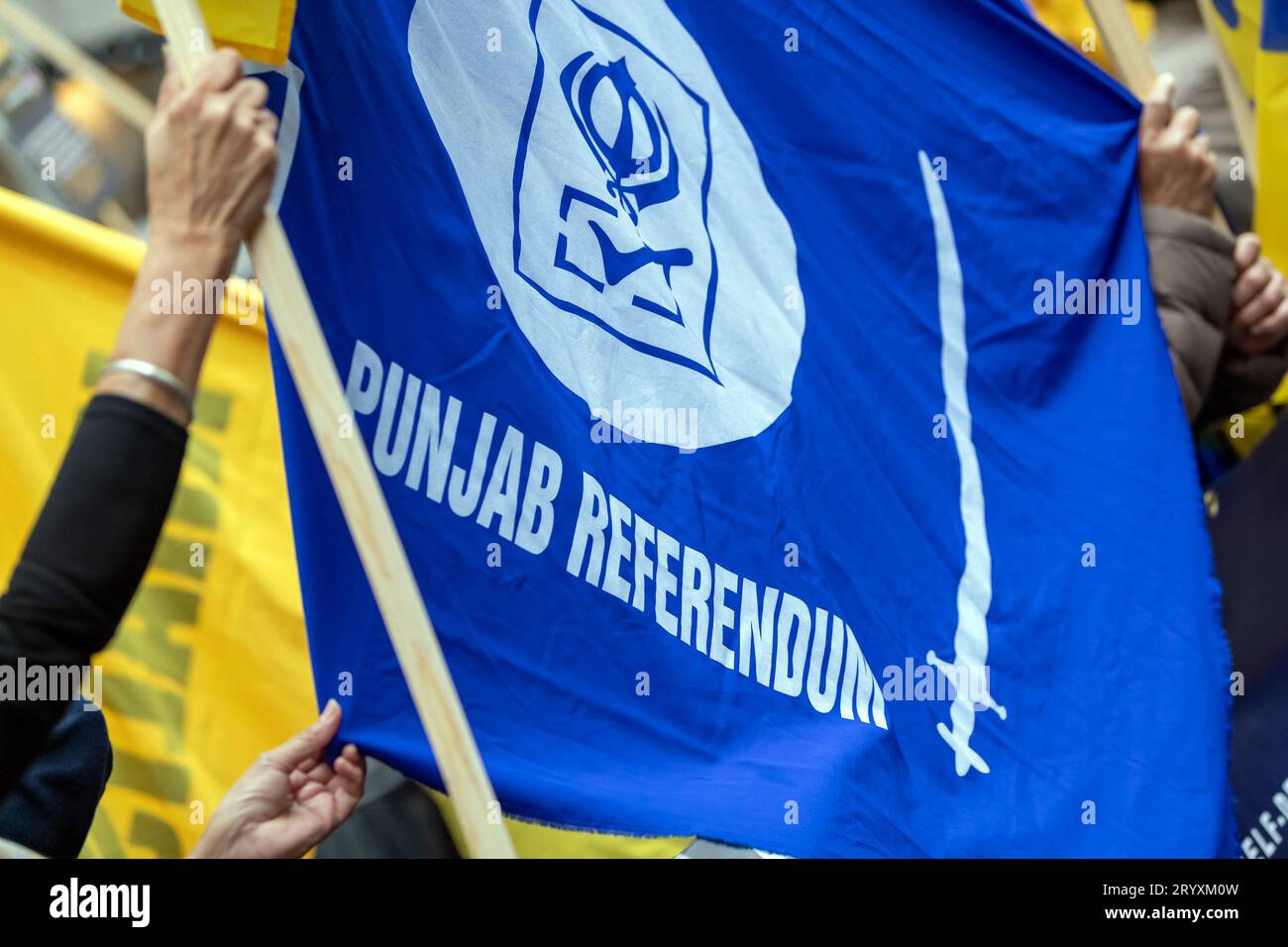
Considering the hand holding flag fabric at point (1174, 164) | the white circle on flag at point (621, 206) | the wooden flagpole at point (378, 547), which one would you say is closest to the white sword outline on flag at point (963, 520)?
the white circle on flag at point (621, 206)

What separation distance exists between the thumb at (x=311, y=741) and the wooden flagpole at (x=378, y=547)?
0.23m

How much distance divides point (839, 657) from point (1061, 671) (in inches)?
20.0

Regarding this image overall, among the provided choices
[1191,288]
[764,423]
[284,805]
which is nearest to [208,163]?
[284,805]

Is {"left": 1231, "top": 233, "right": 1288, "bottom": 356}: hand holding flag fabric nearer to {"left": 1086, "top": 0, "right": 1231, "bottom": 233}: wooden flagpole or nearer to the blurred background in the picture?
{"left": 1086, "top": 0, "right": 1231, "bottom": 233}: wooden flagpole

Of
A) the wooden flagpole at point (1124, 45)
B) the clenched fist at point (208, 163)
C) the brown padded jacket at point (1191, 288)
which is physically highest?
the wooden flagpole at point (1124, 45)

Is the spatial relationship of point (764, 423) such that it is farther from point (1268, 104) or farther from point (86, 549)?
point (1268, 104)

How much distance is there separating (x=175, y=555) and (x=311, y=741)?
2.66 ft

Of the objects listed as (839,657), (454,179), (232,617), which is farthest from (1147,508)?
(232,617)

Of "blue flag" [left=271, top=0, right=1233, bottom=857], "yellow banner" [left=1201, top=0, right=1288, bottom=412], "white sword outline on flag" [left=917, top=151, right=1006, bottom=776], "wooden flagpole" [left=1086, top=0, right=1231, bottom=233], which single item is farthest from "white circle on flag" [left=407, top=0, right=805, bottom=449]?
"yellow banner" [left=1201, top=0, right=1288, bottom=412]

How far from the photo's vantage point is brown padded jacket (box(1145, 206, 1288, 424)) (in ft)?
9.09

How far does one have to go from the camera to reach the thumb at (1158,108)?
2.83 m

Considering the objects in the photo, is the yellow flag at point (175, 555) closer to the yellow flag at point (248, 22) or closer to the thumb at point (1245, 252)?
the yellow flag at point (248, 22)

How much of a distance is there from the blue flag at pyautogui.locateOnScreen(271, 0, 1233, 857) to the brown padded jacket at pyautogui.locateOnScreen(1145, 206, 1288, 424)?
0.16ft
